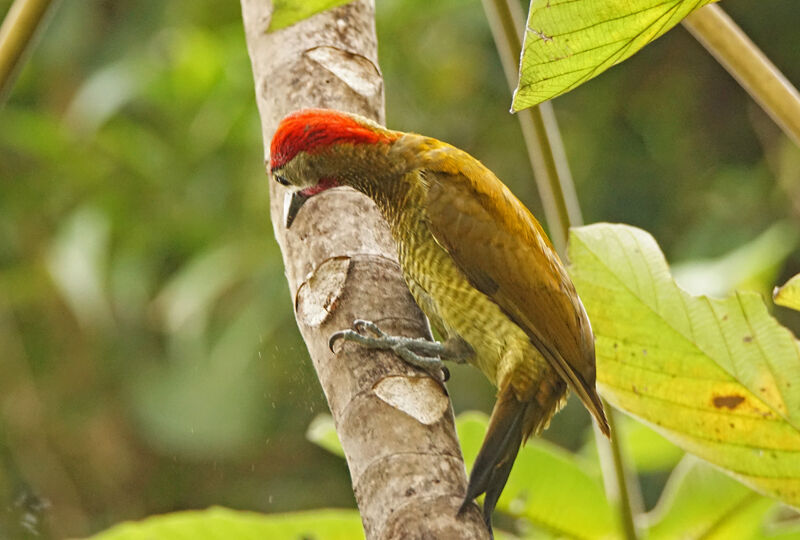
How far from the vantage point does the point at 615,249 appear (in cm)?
128

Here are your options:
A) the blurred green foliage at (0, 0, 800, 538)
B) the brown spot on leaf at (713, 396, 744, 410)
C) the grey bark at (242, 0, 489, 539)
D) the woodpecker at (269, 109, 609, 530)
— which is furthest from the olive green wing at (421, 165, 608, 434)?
the blurred green foliage at (0, 0, 800, 538)

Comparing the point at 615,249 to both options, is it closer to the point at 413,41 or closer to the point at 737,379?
the point at 737,379

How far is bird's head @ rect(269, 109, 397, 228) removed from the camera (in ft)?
4.32

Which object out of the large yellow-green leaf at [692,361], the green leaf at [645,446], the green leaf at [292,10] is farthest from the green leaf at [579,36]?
the green leaf at [645,446]

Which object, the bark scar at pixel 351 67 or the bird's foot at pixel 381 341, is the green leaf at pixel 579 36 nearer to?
the bird's foot at pixel 381 341

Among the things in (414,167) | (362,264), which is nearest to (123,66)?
(414,167)

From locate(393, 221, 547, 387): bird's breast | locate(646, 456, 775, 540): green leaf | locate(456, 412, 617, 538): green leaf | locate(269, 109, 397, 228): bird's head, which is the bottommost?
locate(646, 456, 775, 540): green leaf

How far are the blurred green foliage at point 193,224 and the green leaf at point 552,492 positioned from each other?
1679mm

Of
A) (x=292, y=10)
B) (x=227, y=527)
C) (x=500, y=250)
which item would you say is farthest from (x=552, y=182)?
(x=227, y=527)

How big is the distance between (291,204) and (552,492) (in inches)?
22.6

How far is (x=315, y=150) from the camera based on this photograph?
4.45 feet

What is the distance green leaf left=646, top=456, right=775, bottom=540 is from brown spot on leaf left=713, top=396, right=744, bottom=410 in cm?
23

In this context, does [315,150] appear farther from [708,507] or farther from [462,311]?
[708,507]

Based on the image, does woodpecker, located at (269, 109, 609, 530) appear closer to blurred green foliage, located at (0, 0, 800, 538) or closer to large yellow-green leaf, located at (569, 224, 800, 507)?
large yellow-green leaf, located at (569, 224, 800, 507)
